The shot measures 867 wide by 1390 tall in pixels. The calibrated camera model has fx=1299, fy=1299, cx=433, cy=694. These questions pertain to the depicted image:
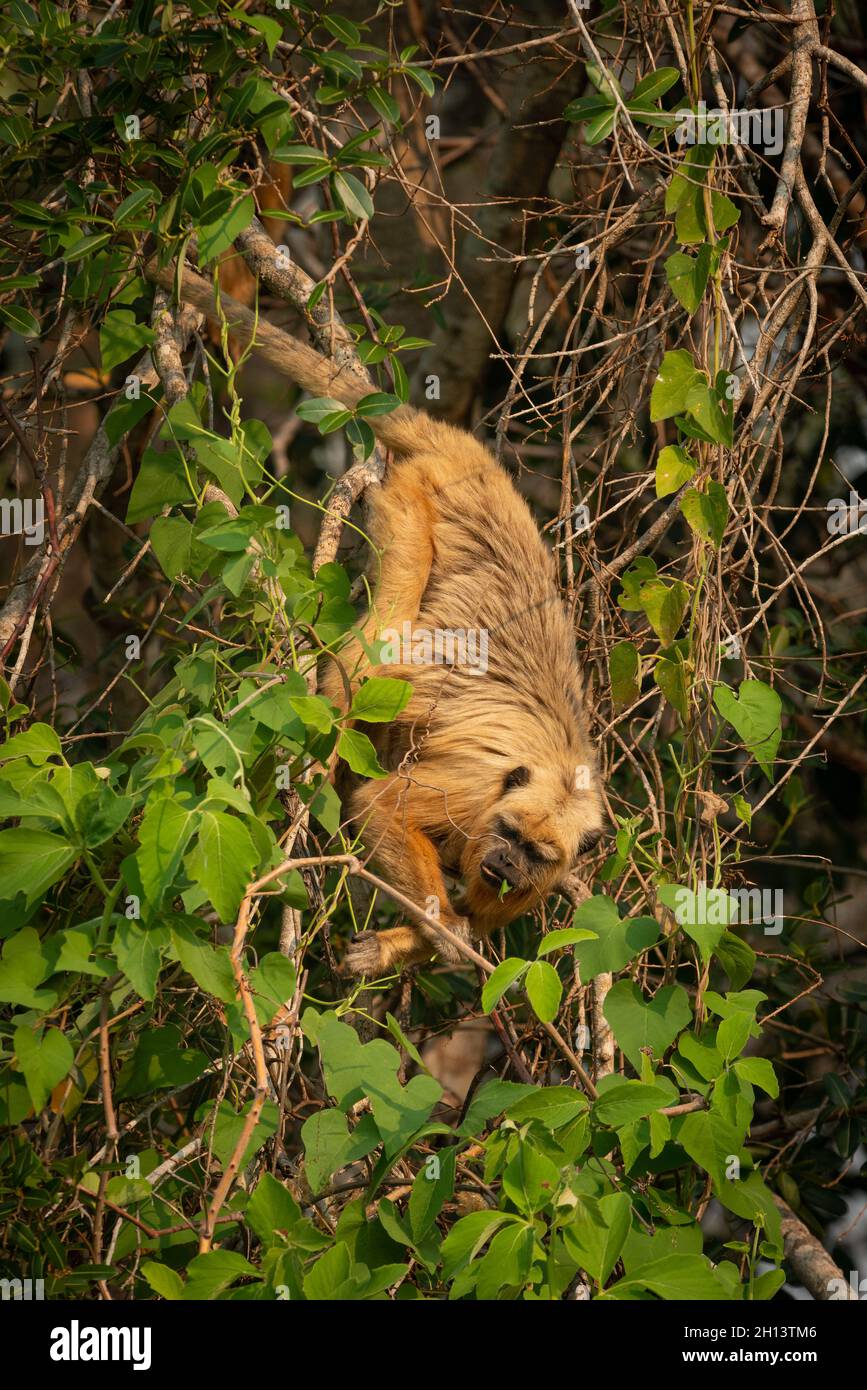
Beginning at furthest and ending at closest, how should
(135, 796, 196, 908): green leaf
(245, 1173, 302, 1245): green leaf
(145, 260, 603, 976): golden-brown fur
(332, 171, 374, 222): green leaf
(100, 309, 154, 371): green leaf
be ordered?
(145, 260, 603, 976): golden-brown fur, (100, 309, 154, 371): green leaf, (332, 171, 374, 222): green leaf, (245, 1173, 302, 1245): green leaf, (135, 796, 196, 908): green leaf

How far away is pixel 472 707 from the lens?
4508mm

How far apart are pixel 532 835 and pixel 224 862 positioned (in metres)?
1.82

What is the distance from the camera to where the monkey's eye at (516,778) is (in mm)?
4328

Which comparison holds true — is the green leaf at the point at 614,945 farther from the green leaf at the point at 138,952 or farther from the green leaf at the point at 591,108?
the green leaf at the point at 591,108

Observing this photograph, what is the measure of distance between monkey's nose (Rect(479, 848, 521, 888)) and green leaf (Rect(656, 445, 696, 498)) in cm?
135

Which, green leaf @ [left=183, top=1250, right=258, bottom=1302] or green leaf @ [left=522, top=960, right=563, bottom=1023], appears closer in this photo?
green leaf @ [left=183, top=1250, right=258, bottom=1302]

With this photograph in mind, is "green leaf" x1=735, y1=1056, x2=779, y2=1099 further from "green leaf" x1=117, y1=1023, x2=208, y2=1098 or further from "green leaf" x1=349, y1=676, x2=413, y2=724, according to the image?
"green leaf" x1=117, y1=1023, x2=208, y2=1098

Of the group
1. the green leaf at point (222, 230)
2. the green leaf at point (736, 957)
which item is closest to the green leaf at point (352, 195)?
the green leaf at point (222, 230)

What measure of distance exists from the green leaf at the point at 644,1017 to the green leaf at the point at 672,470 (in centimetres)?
120

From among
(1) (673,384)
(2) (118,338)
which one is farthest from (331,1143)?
(2) (118,338)

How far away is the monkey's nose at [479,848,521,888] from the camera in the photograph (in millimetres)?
4027

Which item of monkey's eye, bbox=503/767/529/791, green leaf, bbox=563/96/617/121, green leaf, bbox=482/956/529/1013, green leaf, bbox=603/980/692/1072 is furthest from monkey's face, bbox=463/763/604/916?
green leaf, bbox=563/96/617/121

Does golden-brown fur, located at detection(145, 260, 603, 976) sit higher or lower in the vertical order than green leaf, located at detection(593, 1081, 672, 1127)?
higher

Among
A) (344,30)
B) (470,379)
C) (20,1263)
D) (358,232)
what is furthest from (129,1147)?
(470,379)
